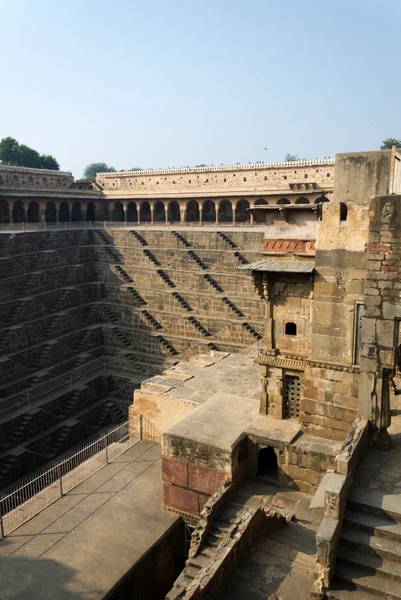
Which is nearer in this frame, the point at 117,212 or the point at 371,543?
the point at 371,543

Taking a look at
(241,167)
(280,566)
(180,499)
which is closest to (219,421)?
(180,499)

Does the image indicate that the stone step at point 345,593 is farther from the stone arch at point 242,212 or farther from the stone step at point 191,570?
the stone arch at point 242,212

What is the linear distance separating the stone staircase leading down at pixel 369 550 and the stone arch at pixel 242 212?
28.3 m

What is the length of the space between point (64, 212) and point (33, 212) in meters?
2.31

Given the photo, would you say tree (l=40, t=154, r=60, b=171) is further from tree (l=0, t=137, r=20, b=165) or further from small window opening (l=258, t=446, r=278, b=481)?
small window opening (l=258, t=446, r=278, b=481)

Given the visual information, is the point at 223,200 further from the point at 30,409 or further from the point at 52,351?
the point at 30,409

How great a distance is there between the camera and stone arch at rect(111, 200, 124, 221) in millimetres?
38875

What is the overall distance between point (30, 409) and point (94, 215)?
22.5 metres

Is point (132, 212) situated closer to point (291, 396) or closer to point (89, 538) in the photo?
point (291, 396)

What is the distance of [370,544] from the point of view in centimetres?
740

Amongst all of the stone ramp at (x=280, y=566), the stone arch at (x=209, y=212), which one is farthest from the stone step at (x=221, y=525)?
the stone arch at (x=209, y=212)

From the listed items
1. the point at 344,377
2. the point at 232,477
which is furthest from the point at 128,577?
the point at 344,377

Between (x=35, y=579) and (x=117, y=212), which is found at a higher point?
(x=117, y=212)

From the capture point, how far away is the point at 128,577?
9352 mm
